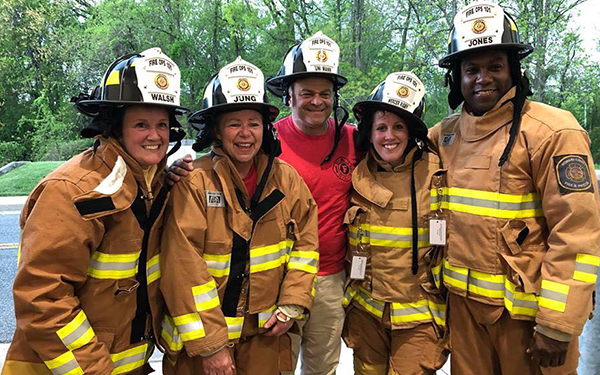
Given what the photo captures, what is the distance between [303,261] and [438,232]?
0.85m

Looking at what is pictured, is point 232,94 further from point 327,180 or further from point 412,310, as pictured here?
point 412,310

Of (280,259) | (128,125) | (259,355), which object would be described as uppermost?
(128,125)

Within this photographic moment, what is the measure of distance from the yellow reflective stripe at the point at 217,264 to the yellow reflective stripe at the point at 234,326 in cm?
26

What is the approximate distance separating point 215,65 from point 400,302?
1810cm

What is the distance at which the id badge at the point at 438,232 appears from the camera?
2598 mm

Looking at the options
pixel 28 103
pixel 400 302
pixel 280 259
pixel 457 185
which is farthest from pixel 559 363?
pixel 28 103

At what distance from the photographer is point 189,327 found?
2189 mm

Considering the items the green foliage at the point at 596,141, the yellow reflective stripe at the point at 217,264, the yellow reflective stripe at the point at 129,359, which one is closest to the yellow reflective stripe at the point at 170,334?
the yellow reflective stripe at the point at 129,359

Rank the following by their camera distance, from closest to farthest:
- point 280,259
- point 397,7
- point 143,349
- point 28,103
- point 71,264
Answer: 1. point 71,264
2. point 143,349
3. point 280,259
4. point 397,7
5. point 28,103

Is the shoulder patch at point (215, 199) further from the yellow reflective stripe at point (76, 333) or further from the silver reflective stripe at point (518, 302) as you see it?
the silver reflective stripe at point (518, 302)

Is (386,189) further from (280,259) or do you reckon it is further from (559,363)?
(559,363)

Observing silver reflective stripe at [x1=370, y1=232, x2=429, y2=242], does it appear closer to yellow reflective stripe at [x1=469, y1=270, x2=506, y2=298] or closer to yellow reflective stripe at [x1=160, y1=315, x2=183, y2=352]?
yellow reflective stripe at [x1=469, y1=270, x2=506, y2=298]

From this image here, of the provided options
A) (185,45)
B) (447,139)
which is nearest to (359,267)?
(447,139)

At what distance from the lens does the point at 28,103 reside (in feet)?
60.0
